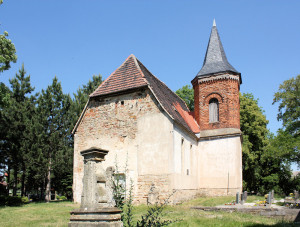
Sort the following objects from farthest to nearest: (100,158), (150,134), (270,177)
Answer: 1. (270,177)
2. (150,134)
3. (100,158)

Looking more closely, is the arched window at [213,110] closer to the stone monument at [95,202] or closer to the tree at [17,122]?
the tree at [17,122]

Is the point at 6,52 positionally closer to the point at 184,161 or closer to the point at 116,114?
the point at 116,114

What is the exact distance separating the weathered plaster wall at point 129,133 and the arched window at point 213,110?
7.40m

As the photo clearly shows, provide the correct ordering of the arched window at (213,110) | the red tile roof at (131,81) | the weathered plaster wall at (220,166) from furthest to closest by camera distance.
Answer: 1. the arched window at (213,110)
2. the weathered plaster wall at (220,166)
3. the red tile roof at (131,81)

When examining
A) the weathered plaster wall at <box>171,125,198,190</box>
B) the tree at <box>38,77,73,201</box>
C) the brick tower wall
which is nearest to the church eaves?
the weathered plaster wall at <box>171,125,198,190</box>

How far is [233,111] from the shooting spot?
74.9 feet

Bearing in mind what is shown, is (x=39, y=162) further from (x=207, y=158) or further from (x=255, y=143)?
(x=255, y=143)

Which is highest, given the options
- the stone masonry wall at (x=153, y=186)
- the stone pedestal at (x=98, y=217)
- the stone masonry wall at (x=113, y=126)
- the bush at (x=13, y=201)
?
the stone masonry wall at (x=113, y=126)

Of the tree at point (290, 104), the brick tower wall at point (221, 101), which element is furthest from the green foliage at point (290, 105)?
the brick tower wall at point (221, 101)

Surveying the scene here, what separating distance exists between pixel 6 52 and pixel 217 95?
15048mm

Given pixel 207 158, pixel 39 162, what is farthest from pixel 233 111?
pixel 39 162

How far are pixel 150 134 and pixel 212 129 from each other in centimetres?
728

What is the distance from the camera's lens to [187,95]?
122 ft

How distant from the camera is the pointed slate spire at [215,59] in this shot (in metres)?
23.8
